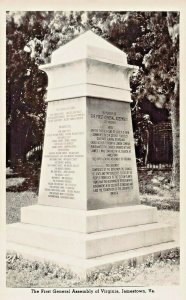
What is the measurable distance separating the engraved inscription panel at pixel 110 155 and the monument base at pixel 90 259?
861mm

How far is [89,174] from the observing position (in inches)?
278

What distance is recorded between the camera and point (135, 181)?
7914 millimetres

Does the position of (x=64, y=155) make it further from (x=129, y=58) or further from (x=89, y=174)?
(x=129, y=58)

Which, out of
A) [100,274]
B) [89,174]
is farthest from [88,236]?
[89,174]

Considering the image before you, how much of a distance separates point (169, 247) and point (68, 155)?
83.7 inches

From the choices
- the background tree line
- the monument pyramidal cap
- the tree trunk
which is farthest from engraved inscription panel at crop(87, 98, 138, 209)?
the tree trunk

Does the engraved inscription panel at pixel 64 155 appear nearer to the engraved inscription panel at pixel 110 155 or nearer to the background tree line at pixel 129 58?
the engraved inscription panel at pixel 110 155

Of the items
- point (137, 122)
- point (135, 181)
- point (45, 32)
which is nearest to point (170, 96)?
point (137, 122)

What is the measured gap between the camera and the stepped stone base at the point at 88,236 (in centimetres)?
645

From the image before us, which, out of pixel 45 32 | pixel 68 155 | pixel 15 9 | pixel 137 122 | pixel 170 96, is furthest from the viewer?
pixel 137 122

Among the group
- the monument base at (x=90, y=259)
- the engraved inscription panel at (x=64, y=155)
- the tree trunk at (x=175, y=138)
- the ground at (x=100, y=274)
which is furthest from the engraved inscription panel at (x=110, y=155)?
the tree trunk at (x=175, y=138)

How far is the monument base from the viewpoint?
6.18m

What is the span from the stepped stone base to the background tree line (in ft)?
9.12

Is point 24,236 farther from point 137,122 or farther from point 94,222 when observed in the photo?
point 137,122
